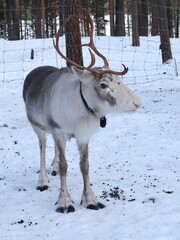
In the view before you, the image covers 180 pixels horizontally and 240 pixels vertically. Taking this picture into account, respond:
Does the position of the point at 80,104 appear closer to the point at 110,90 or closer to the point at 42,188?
the point at 110,90

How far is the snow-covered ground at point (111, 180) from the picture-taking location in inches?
125

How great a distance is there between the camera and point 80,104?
11.6ft

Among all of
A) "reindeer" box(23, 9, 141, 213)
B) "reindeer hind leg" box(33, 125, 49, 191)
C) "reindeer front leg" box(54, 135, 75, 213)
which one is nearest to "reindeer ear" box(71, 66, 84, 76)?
"reindeer" box(23, 9, 141, 213)

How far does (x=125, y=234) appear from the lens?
3.01 metres

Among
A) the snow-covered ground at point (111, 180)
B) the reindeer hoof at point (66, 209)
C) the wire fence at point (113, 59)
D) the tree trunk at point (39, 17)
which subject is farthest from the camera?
the tree trunk at point (39, 17)

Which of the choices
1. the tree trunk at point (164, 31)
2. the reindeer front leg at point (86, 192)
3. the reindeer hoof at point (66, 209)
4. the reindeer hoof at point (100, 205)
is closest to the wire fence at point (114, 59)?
the tree trunk at point (164, 31)

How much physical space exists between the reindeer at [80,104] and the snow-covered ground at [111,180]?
0.81ft

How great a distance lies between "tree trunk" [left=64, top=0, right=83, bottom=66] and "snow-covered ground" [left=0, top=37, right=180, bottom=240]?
62.7 inches

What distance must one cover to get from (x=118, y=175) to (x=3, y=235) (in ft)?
5.56

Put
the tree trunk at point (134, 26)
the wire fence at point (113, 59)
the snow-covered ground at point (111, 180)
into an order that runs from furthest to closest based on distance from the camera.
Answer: the tree trunk at point (134, 26) < the wire fence at point (113, 59) < the snow-covered ground at point (111, 180)

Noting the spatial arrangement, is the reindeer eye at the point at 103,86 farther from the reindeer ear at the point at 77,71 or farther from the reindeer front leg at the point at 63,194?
the reindeer front leg at the point at 63,194

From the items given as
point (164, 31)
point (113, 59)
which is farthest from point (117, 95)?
point (113, 59)

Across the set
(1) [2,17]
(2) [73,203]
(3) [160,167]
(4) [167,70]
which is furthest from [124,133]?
(1) [2,17]

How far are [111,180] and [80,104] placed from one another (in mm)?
1197
